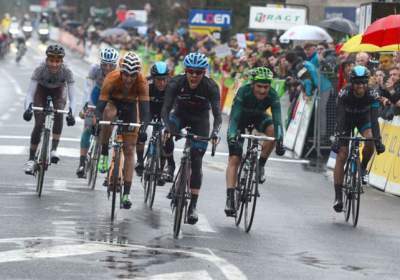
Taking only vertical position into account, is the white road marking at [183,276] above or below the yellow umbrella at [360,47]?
below

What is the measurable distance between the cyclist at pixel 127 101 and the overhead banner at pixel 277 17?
2440 cm

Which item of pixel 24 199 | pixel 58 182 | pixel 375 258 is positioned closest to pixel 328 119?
pixel 58 182

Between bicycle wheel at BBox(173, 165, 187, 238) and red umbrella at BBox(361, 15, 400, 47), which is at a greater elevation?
red umbrella at BBox(361, 15, 400, 47)

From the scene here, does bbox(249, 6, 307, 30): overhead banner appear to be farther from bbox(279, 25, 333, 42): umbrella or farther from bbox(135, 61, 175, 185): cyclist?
bbox(135, 61, 175, 185): cyclist

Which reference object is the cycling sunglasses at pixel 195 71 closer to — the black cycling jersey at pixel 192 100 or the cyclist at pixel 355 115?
the black cycling jersey at pixel 192 100

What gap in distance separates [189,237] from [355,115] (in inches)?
132

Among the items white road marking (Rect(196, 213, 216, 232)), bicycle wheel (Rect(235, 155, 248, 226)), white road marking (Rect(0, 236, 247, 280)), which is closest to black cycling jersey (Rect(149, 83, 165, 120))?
white road marking (Rect(196, 213, 216, 232))

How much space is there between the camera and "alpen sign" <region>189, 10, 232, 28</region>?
5247 cm

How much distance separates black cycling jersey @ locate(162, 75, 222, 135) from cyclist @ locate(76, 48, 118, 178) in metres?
2.44

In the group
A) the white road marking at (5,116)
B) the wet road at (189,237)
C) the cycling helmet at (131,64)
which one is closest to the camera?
the wet road at (189,237)

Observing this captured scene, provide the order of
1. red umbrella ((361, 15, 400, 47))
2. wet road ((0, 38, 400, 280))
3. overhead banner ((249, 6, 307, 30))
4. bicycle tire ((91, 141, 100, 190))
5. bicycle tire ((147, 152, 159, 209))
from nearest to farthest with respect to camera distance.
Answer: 1. wet road ((0, 38, 400, 280))
2. bicycle tire ((147, 152, 159, 209))
3. bicycle tire ((91, 141, 100, 190))
4. red umbrella ((361, 15, 400, 47))
5. overhead banner ((249, 6, 307, 30))

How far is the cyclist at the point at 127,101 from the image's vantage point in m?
14.2

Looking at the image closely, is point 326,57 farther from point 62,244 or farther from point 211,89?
point 62,244

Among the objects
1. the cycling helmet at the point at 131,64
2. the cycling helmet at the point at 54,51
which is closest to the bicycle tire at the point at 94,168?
the cycling helmet at the point at 54,51
